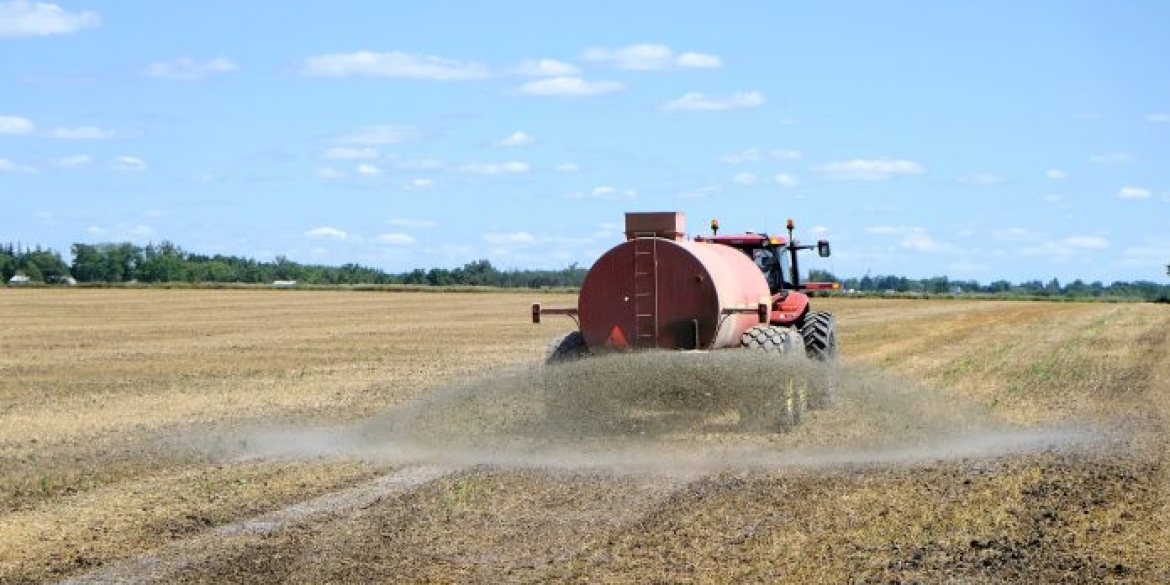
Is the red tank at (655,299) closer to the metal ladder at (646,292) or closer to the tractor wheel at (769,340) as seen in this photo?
the metal ladder at (646,292)

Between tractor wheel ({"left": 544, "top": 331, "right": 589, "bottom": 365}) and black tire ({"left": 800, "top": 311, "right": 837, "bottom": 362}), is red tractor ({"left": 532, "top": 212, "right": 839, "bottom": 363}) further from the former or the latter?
black tire ({"left": 800, "top": 311, "right": 837, "bottom": 362})

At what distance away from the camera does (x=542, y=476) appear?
1253cm

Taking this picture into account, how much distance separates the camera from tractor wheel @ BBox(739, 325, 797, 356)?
622 inches

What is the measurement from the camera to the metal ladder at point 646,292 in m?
15.5

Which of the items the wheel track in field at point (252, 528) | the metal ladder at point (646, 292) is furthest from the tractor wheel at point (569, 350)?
the wheel track in field at point (252, 528)

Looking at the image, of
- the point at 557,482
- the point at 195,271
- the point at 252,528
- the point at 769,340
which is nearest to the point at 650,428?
the point at 769,340

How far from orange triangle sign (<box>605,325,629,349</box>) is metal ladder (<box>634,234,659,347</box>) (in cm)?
12

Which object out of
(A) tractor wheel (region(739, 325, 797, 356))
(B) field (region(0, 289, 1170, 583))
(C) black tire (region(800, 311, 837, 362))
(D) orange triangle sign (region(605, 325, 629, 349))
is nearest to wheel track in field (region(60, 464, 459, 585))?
(B) field (region(0, 289, 1170, 583))

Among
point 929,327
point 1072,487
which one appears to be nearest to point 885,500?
point 1072,487

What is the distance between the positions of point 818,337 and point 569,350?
3554 mm

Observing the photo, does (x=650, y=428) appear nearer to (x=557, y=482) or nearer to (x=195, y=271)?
(x=557, y=482)

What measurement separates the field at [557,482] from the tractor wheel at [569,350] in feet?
1.25

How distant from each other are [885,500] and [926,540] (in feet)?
5.10

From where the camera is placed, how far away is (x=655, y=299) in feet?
51.0
